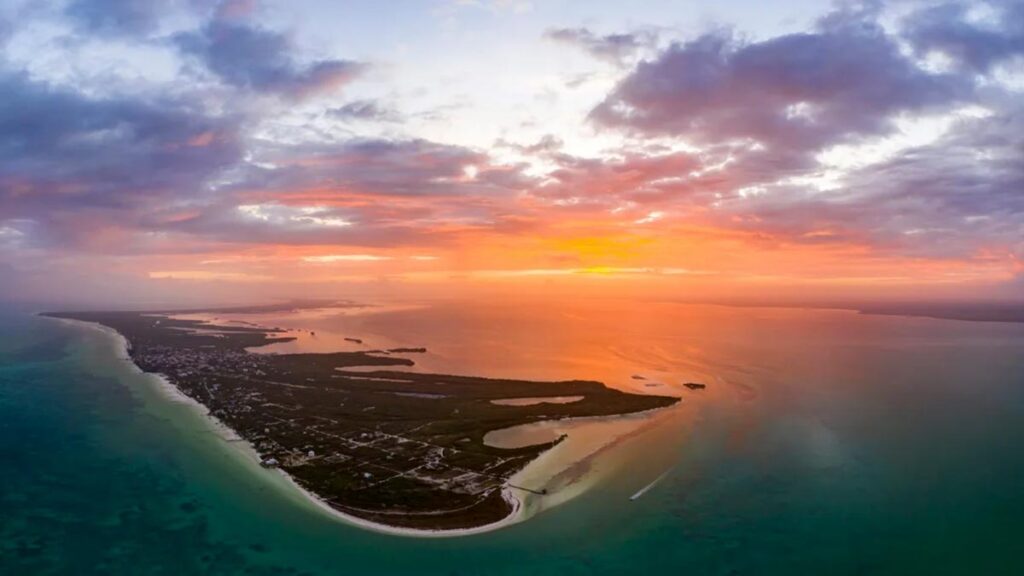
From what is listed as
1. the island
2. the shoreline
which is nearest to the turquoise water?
the shoreline

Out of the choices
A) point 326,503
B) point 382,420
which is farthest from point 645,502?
point 382,420

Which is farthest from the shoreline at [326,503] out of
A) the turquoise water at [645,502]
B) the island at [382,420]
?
the turquoise water at [645,502]

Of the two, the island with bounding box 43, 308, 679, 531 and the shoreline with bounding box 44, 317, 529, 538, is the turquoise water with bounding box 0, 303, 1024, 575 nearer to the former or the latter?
the shoreline with bounding box 44, 317, 529, 538

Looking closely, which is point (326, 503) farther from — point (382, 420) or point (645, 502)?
point (645, 502)

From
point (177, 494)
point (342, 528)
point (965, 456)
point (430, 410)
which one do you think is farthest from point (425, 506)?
point (965, 456)

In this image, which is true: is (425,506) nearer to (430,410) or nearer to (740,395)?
(430,410)

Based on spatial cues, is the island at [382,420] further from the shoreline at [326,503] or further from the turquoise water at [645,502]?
the turquoise water at [645,502]
